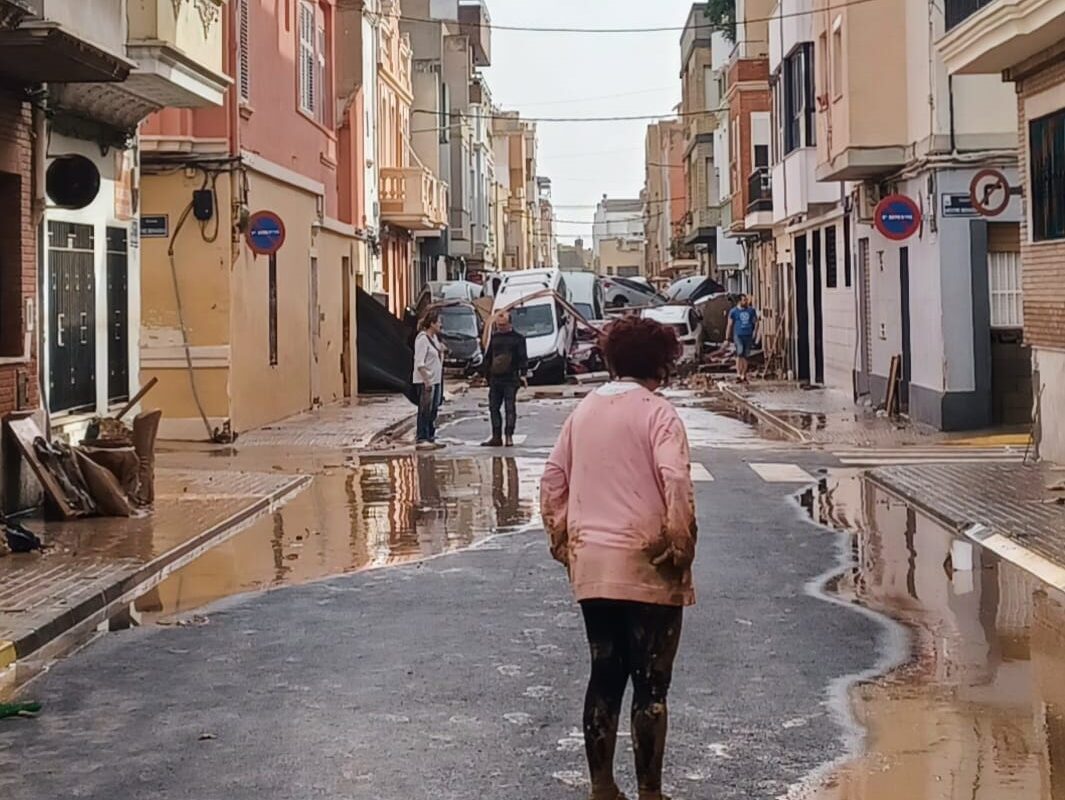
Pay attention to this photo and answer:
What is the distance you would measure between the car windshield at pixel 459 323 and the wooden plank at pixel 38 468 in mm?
30460

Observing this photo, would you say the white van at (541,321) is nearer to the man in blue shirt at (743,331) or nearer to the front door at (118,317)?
the man in blue shirt at (743,331)

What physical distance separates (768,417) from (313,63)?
10743 mm

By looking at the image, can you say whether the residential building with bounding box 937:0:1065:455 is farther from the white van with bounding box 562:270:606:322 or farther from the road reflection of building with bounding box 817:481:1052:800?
the white van with bounding box 562:270:606:322

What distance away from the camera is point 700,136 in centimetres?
6638

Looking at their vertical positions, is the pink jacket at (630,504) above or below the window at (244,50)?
below

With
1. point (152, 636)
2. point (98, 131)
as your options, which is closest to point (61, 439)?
point (98, 131)

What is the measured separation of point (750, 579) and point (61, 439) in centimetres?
764

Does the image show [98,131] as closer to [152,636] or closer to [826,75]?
[152,636]

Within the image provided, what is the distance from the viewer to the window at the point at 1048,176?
17.2 meters

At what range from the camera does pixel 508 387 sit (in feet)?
74.7

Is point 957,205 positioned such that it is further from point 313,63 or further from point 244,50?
point 313,63

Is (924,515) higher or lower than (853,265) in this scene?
lower

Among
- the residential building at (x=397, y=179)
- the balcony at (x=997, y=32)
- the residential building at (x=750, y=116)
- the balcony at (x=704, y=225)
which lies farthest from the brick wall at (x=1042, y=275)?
the balcony at (x=704, y=225)

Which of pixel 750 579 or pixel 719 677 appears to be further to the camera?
pixel 750 579
